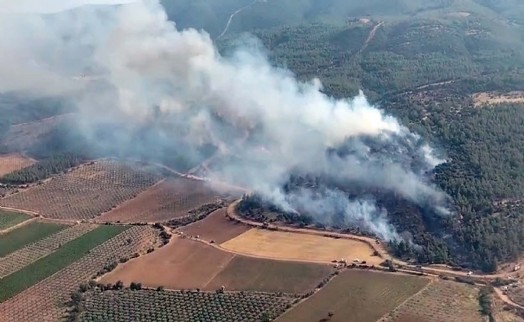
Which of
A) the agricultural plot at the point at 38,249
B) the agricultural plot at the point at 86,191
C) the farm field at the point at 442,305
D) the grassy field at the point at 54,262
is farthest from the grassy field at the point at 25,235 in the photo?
the farm field at the point at 442,305

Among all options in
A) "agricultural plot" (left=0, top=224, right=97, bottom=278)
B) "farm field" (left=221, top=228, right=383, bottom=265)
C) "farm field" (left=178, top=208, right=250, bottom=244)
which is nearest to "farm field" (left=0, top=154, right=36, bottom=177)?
"agricultural plot" (left=0, top=224, right=97, bottom=278)

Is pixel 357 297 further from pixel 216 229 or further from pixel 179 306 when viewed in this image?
pixel 216 229

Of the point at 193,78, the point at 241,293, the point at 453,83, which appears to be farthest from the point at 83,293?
the point at 453,83

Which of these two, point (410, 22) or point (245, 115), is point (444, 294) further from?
point (410, 22)

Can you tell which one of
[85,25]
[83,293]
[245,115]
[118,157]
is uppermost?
[85,25]

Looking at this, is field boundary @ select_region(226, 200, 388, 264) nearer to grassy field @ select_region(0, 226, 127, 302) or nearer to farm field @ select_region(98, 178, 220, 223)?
farm field @ select_region(98, 178, 220, 223)

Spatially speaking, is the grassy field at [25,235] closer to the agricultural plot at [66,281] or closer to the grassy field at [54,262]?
the grassy field at [54,262]
